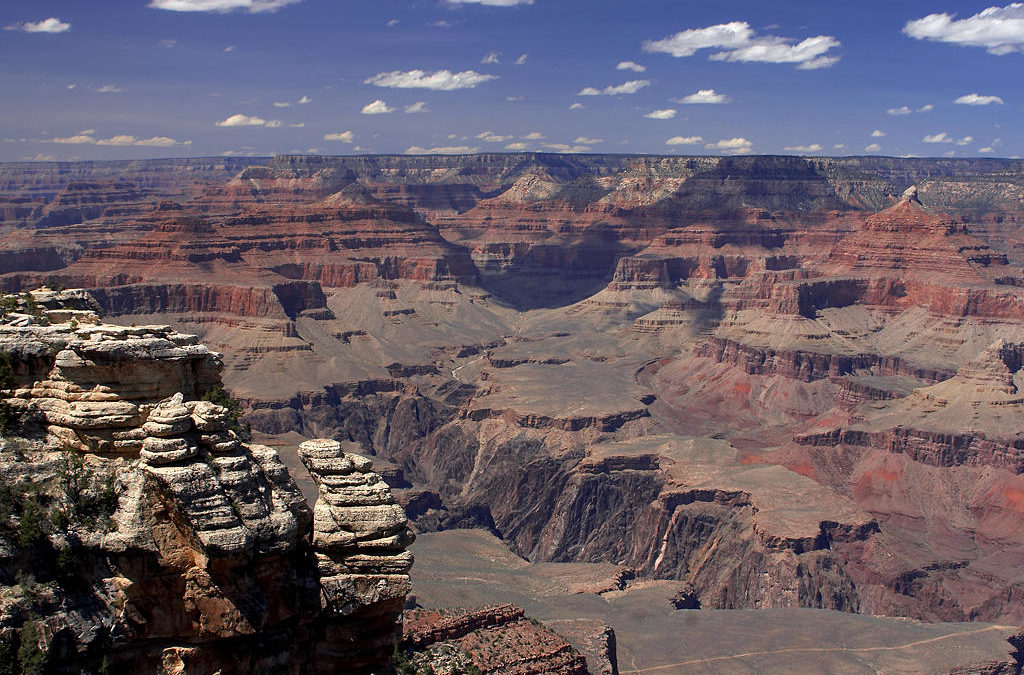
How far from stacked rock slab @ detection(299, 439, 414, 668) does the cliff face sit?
0.04 meters

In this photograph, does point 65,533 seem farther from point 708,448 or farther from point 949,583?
point 708,448

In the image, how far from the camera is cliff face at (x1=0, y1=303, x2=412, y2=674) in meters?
21.0

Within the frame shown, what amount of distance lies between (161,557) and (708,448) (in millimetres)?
98022

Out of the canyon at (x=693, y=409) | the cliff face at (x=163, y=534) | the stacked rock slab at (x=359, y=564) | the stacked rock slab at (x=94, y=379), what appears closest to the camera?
the cliff face at (x=163, y=534)

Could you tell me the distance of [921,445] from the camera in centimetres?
10925

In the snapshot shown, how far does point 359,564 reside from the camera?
24094mm

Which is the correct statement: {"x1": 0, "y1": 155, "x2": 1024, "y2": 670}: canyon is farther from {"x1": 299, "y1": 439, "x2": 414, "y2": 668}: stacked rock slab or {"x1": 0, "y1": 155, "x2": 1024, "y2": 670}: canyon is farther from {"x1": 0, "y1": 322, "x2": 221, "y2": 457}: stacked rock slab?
{"x1": 0, "y1": 322, "x2": 221, "y2": 457}: stacked rock slab

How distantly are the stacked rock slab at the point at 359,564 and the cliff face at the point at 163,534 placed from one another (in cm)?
4

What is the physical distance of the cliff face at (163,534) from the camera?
826 inches

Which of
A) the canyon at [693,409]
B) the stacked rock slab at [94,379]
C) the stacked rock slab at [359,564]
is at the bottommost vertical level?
the canyon at [693,409]

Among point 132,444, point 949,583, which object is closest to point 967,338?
point 949,583

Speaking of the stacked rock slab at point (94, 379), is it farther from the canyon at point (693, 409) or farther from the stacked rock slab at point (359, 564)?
the canyon at point (693, 409)

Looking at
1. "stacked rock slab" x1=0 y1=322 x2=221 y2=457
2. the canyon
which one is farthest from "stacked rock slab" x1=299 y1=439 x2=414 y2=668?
the canyon

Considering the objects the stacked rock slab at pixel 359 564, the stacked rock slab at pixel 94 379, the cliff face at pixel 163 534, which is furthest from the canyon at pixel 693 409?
the stacked rock slab at pixel 94 379
